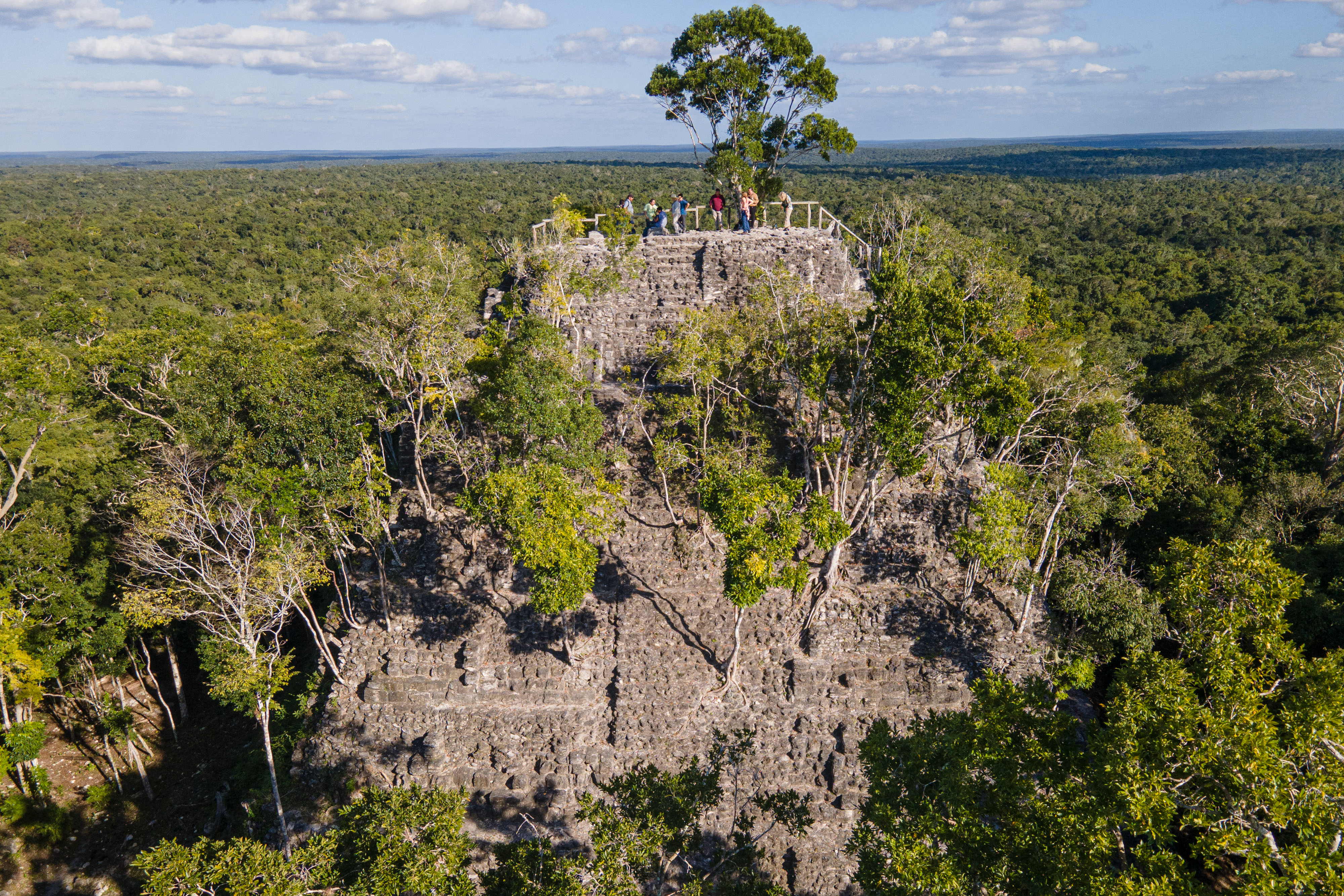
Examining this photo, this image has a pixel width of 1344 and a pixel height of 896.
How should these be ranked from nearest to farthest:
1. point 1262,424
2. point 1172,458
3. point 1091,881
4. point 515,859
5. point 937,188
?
point 1091,881 < point 515,859 < point 1172,458 < point 1262,424 < point 937,188

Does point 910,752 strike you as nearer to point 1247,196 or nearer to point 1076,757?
point 1076,757

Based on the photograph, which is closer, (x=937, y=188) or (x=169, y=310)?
(x=169, y=310)

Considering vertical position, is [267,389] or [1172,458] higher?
[267,389]

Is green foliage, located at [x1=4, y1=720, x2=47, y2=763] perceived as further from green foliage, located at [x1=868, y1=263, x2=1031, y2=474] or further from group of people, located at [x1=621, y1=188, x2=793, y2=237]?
group of people, located at [x1=621, y1=188, x2=793, y2=237]

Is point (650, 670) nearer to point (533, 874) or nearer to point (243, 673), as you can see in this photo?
point (533, 874)

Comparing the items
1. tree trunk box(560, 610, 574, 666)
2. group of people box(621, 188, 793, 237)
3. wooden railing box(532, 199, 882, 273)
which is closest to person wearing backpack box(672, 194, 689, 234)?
group of people box(621, 188, 793, 237)

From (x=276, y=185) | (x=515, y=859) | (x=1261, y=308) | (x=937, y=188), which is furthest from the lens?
(x=276, y=185)

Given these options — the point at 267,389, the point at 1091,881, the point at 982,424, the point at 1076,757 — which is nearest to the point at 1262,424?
the point at 982,424

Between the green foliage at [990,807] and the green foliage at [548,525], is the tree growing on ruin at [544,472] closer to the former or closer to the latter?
the green foliage at [548,525]

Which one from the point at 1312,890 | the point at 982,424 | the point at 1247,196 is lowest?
the point at 1312,890

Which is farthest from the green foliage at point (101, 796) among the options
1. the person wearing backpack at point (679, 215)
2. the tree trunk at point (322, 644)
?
the person wearing backpack at point (679, 215)
